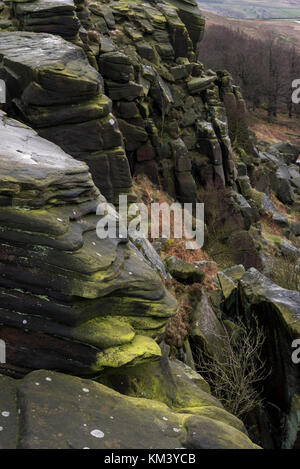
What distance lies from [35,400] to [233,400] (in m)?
9.17

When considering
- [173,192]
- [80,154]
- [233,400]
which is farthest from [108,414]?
[173,192]

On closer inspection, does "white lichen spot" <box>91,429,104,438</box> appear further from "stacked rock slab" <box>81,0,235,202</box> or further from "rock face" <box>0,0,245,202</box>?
"stacked rock slab" <box>81,0,235,202</box>

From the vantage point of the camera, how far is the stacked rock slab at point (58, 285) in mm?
7445

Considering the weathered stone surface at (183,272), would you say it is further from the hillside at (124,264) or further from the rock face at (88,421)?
the rock face at (88,421)

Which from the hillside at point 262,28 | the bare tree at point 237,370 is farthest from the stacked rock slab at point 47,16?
the hillside at point 262,28

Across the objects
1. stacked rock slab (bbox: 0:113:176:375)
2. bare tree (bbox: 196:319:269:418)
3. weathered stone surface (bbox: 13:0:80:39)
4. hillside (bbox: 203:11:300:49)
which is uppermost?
hillside (bbox: 203:11:300:49)

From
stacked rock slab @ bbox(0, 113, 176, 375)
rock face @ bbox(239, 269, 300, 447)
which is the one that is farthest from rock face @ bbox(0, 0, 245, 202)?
rock face @ bbox(239, 269, 300, 447)

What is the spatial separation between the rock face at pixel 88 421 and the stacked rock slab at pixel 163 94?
22240 mm

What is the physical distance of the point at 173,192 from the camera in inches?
1277

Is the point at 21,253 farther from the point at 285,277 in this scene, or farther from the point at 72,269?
the point at 285,277

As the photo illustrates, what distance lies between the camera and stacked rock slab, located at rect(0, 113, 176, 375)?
745 centimetres

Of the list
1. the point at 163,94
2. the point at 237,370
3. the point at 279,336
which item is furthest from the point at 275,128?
the point at 237,370

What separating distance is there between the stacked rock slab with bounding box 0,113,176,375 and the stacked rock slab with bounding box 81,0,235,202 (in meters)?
19.4

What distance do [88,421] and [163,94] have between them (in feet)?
94.6
